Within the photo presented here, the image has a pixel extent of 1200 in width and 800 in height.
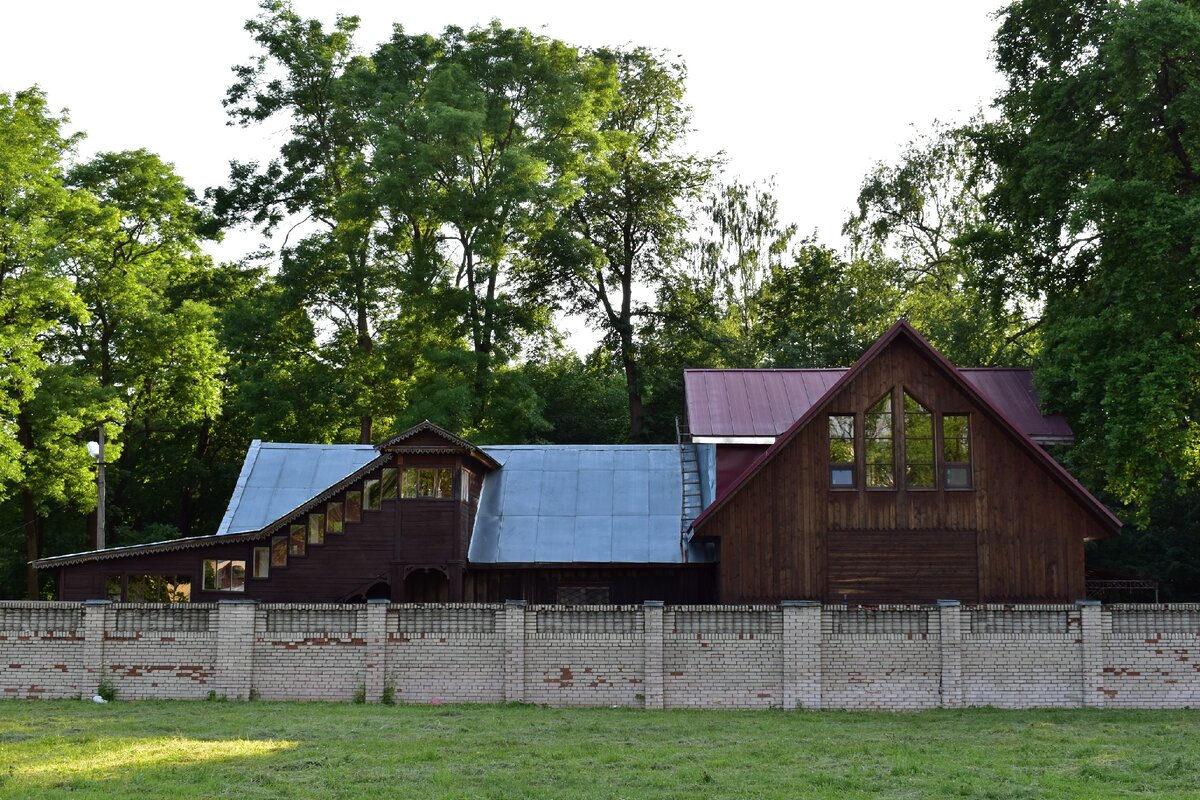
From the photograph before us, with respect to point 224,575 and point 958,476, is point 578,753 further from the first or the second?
point 224,575

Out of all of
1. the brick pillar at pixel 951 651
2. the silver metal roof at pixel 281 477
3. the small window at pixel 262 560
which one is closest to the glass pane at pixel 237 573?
the small window at pixel 262 560

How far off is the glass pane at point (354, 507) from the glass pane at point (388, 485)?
567mm

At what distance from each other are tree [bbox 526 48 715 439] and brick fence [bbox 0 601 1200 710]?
25.6 m

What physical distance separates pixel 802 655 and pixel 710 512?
5531 mm

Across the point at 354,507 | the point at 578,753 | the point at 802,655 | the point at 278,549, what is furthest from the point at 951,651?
the point at 278,549

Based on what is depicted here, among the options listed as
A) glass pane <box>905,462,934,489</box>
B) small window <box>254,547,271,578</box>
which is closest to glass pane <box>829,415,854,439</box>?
glass pane <box>905,462,934,489</box>

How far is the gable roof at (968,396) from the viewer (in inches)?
990

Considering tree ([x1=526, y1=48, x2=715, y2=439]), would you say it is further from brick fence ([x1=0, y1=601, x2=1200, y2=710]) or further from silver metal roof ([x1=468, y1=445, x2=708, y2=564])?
brick fence ([x1=0, y1=601, x2=1200, y2=710])

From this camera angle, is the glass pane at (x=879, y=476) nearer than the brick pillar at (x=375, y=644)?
No

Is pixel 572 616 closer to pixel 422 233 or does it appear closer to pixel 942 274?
pixel 422 233

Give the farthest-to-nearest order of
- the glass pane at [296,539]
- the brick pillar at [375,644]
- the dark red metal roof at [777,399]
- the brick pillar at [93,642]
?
the dark red metal roof at [777,399] < the glass pane at [296,539] < the brick pillar at [93,642] < the brick pillar at [375,644]

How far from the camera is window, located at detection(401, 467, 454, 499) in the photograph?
1110 inches

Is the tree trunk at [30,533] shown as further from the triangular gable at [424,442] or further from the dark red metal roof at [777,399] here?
the dark red metal roof at [777,399]

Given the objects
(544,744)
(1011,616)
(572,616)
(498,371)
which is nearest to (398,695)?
(572,616)
